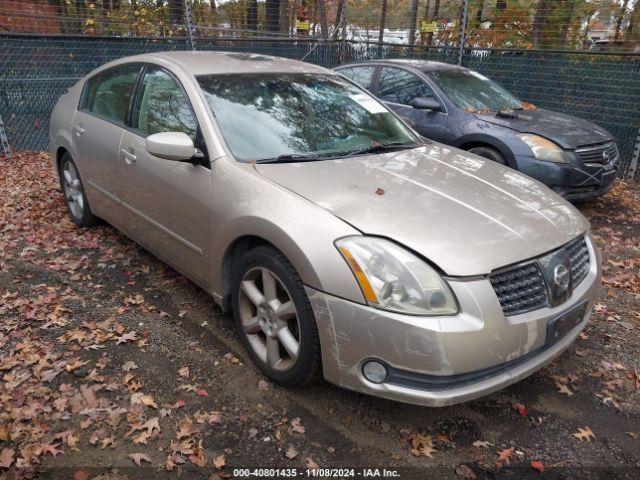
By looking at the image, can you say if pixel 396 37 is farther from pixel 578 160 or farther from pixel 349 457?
pixel 349 457

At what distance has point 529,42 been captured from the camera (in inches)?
383

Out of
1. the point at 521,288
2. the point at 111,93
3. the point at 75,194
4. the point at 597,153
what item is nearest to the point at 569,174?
the point at 597,153

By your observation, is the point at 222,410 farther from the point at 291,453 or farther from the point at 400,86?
the point at 400,86

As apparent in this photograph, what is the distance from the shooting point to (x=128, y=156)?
354cm

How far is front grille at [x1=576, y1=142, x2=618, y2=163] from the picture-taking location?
5.39 m

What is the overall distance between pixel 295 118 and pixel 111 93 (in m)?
1.85

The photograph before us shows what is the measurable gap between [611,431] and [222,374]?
208 cm

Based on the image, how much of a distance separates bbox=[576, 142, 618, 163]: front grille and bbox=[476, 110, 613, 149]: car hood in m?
0.06

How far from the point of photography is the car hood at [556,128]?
5465 mm

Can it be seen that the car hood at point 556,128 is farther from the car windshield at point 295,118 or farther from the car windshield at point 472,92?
the car windshield at point 295,118

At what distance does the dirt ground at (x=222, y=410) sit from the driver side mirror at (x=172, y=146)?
1152 millimetres

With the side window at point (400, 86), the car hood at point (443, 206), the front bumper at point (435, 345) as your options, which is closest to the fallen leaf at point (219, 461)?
the front bumper at point (435, 345)

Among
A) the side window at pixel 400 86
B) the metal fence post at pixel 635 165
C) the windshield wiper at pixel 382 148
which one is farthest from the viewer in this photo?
the metal fence post at pixel 635 165

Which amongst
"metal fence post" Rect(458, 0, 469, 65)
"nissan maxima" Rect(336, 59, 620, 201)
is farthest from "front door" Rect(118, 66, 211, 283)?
"metal fence post" Rect(458, 0, 469, 65)
